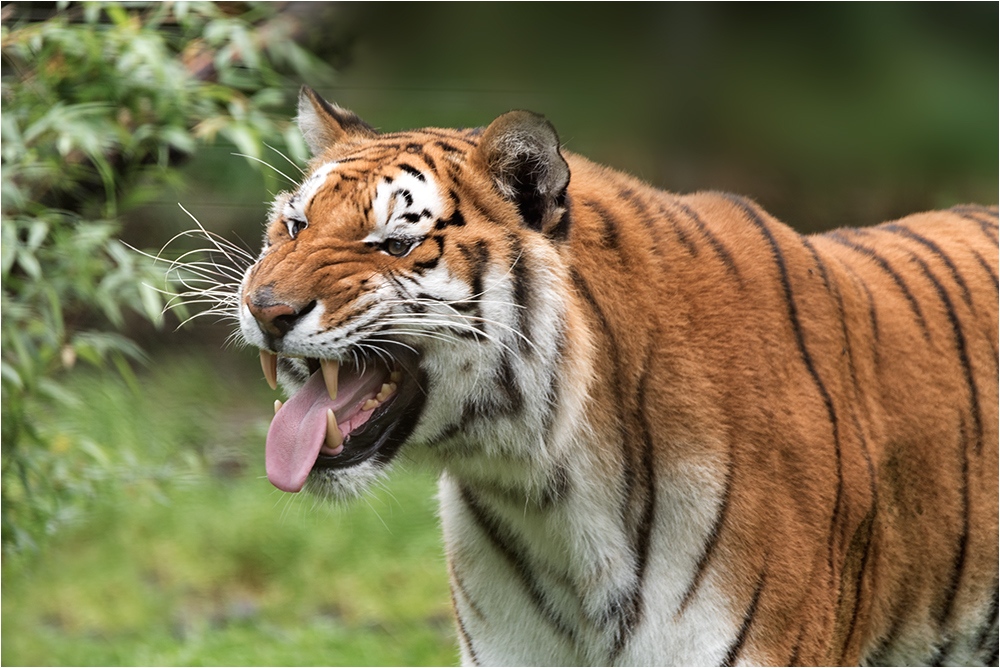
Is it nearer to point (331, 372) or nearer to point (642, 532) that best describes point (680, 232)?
point (642, 532)

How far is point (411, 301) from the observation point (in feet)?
4.25

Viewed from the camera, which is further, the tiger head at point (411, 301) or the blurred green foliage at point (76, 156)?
the blurred green foliage at point (76, 156)

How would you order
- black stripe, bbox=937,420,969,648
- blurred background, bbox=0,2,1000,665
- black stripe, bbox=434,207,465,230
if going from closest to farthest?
1. black stripe, bbox=434,207,465,230
2. black stripe, bbox=937,420,969,648
3. blurred background, bbox=0,2,1000,665

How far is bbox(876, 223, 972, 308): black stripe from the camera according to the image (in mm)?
1813

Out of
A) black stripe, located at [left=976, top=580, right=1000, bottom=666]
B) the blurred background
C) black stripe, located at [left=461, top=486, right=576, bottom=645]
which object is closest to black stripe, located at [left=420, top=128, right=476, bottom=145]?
black stripe, located at [left=461, top=486, right=576, bottom=645]

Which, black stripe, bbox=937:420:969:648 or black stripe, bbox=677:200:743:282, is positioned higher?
black stripe, bbox=677:200:743:282

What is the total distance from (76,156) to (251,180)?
1698mm

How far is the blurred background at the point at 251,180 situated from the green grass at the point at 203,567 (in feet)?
0.04

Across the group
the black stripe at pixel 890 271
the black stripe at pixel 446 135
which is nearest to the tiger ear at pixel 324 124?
the black stripe at pixel 446 135

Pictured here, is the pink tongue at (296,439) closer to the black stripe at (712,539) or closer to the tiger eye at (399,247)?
the tiger eye at (399,247)

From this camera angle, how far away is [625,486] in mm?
1463

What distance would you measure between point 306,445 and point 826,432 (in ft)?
2.51

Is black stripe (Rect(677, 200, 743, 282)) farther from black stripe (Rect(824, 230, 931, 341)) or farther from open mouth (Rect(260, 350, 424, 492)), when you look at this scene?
open mouth (Rect(260, 350, 424, 492))

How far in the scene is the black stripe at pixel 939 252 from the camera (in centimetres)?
181
